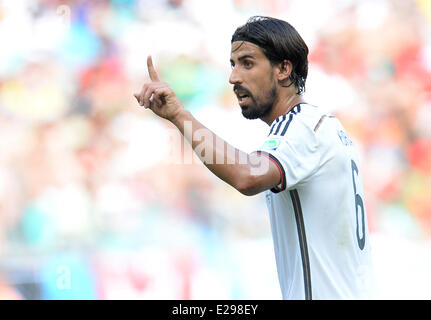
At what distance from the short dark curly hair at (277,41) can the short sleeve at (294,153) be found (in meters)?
0.31

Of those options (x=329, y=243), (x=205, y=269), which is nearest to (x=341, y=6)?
(x=205, y=269)

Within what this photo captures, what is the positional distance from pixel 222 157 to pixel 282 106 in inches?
16.3

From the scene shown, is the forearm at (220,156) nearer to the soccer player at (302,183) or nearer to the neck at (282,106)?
the soccer player at (302,183)

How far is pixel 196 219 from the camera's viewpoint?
15.9 ft

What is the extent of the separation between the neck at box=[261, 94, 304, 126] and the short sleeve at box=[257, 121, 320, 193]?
7.3 inches

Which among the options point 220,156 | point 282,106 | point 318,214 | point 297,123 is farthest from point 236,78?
point 318,214

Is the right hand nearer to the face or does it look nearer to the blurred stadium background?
the face

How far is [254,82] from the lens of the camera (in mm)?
2111

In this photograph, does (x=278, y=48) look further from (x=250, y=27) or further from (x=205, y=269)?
(x=205, y=269)

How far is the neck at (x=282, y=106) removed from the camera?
2119 mm

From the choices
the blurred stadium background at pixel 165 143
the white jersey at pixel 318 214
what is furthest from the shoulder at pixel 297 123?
the blurred stadium background at pixel 165 143

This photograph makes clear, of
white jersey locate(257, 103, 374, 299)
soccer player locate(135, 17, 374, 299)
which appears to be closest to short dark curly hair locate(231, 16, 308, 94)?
soccer player locate(135, 17, 374, 299)

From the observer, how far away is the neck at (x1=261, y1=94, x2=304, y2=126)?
6.95ft

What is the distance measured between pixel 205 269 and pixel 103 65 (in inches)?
70.5
